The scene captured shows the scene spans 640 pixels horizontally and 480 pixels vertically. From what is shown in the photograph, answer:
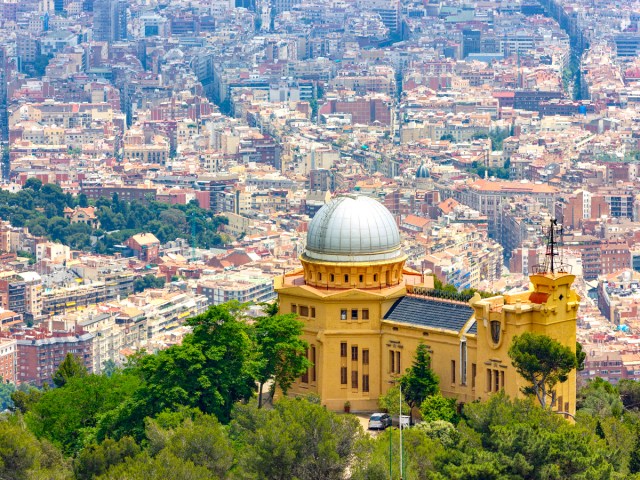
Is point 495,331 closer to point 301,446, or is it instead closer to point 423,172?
point 301,446

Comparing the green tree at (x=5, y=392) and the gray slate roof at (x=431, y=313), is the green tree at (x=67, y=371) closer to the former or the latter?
the gray slate roof at (x=431, y=313)

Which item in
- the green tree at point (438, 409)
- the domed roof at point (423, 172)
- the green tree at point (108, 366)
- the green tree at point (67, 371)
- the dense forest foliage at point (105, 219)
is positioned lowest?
the green tree at point (108, 366)

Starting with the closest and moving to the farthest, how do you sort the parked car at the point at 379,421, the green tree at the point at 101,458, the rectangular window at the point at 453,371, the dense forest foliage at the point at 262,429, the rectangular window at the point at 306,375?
the dense forest foliage at the point at 262,429, the green tree at the point at 101,458, the parked car at the point at 379,421, the rectangular window at the point at 453,371, the rectangular window at the point at 306,375

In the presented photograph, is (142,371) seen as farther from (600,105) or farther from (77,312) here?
(600,105)

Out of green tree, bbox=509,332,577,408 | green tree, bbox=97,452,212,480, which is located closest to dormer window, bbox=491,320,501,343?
green tree, bbox=509,332,577,408

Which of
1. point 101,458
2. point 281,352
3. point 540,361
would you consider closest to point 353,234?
point 281,352

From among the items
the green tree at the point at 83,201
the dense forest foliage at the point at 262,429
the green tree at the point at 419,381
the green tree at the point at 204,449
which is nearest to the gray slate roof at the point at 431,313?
the green tree at the point at 419,381

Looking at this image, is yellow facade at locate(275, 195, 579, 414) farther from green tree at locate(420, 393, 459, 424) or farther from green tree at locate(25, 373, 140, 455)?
green tree at locate(25, 373, 140, 455)
